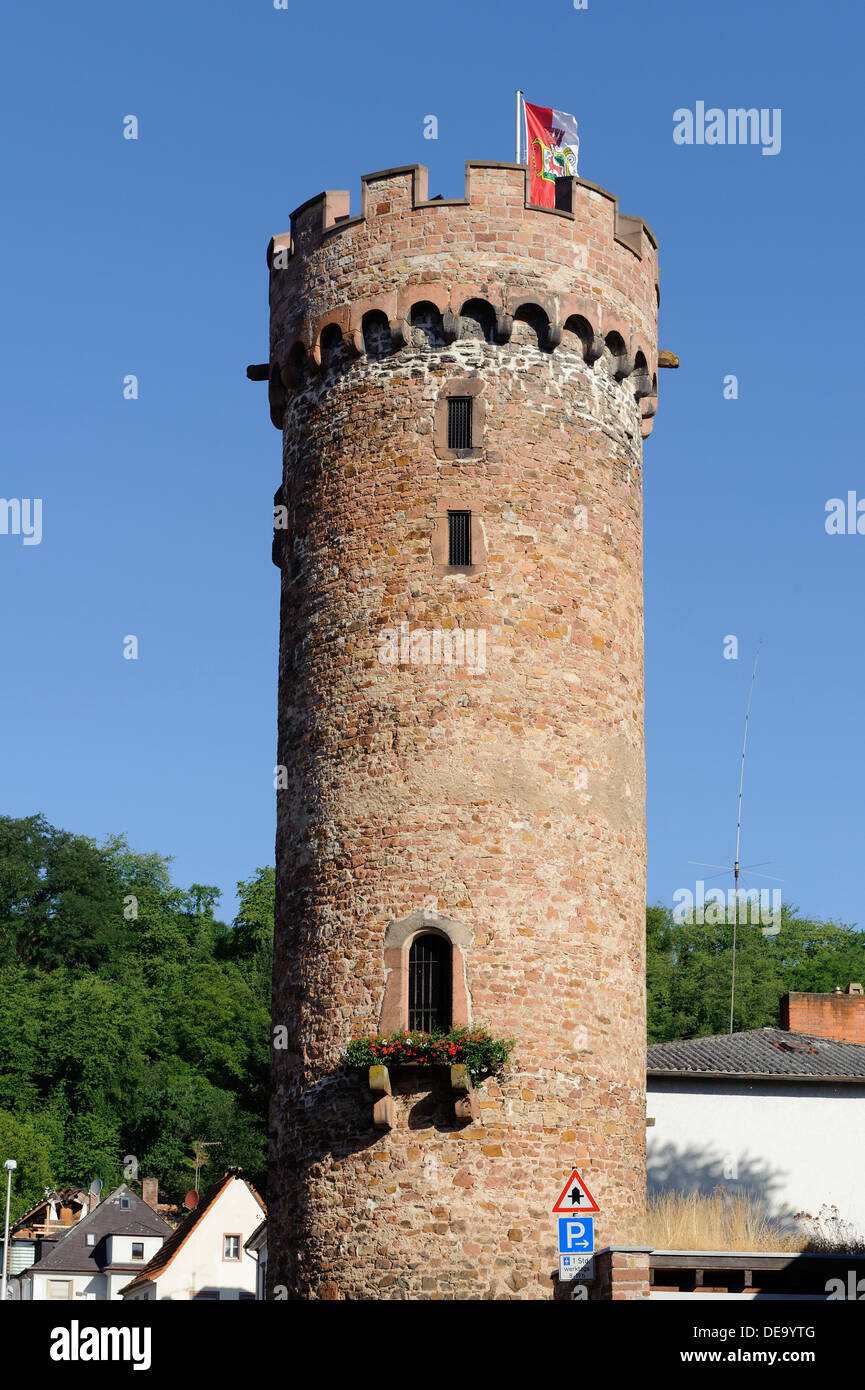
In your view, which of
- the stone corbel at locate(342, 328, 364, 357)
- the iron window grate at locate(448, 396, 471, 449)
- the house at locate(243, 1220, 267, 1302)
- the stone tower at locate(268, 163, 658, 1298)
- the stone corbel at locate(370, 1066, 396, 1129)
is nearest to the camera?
the stone corbel at locate(370, 1066, 396, 1129)

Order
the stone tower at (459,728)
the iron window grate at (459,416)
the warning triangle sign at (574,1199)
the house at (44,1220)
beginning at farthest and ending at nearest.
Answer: the house at (44,1220) → the iron window grate at (459,416) → the stone tower at (459,728) → the warning triangle sign at (574,1199)

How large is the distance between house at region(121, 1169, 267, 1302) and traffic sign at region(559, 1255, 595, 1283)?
34603 mm

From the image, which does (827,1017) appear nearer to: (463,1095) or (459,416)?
(463,1095)

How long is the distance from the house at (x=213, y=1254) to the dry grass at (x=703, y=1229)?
2666cm

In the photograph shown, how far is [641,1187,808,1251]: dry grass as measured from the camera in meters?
23.9

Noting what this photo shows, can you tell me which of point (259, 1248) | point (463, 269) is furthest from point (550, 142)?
point (259, 1248)

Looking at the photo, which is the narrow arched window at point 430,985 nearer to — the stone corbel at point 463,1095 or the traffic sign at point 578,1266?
the stone corbel at point 463,1095

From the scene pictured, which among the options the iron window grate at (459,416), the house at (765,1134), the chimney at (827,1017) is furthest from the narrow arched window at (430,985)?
the chimney at (827,1017)

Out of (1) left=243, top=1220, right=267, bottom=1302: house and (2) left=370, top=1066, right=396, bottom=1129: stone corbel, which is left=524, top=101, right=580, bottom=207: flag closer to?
(2) left=370, top=1066, right=396, bottom=1129: stone corbel

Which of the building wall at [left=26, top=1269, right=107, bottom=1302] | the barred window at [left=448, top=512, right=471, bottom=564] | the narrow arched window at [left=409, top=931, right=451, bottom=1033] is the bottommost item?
the building wall at [left=26, top=1269, right=107, bottom=1302]

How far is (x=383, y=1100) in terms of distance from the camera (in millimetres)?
21391

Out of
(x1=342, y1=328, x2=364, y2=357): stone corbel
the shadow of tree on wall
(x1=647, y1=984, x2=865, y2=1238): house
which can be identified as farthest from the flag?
the shadow of tree on wall

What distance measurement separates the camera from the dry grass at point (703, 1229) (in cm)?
2393

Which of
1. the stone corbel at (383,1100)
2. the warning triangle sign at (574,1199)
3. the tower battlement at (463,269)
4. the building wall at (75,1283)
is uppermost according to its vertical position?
the tower battlement at (463,269)
